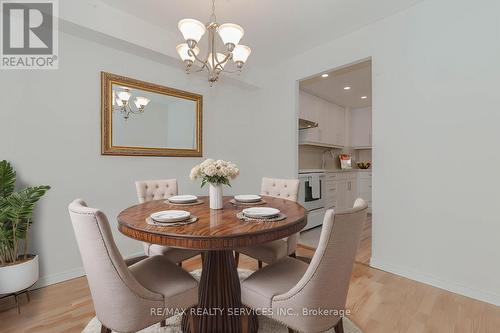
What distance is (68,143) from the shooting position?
7.58ft

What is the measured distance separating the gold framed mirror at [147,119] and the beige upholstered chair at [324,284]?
2.21 m

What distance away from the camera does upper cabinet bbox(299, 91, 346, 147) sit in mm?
4648

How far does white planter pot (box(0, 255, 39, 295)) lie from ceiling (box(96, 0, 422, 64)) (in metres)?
2.43

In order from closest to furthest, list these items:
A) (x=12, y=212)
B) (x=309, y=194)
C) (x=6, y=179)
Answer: (x=12, y=212), (x=6, y=179), (x=309, y=194)

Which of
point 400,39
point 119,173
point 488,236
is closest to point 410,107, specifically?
point 400,39

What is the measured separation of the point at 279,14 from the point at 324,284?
8.39ft

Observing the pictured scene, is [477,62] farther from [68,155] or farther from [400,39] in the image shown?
[68,155]

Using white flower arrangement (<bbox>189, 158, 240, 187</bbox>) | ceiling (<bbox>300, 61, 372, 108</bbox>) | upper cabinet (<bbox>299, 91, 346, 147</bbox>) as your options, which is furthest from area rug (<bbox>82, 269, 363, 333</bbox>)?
upper cabinet (<bbox>299, 91, 346, 147</bbox>)

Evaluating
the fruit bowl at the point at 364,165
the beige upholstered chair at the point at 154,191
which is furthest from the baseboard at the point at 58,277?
the fruit bowl at the point at 364,165

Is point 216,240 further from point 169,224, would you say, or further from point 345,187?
point 345,187

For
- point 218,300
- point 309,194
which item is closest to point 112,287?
point 218,300

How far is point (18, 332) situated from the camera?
1562mm

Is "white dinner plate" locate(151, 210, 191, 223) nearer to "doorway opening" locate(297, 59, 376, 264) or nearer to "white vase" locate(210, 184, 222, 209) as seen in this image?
"white vase" locate(210, 184, 222, 209)

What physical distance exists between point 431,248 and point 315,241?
1472 mm
